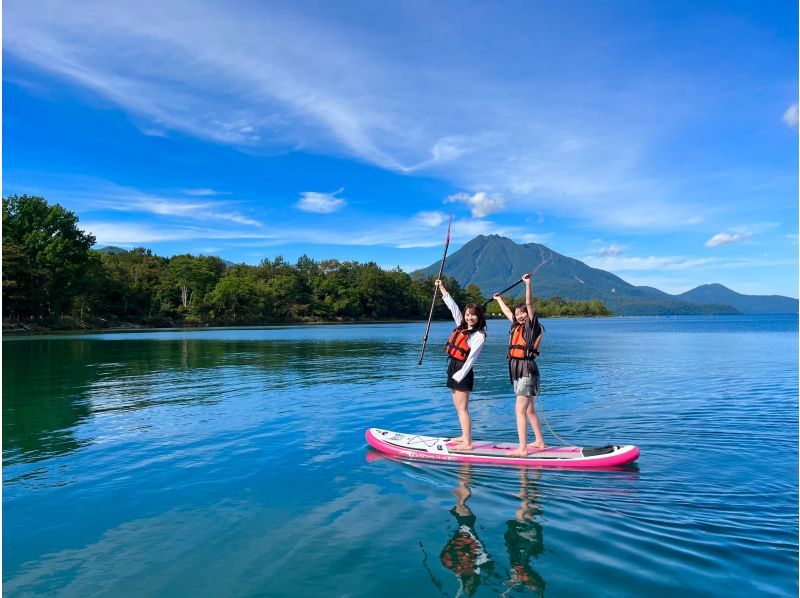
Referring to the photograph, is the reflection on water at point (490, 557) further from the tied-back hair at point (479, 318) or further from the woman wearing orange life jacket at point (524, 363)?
the tied-back hair at point (479, 318)

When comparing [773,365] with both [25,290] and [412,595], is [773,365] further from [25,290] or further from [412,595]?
[25,290]

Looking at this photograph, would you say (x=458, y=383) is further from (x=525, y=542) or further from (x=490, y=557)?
(x=490, y=557)

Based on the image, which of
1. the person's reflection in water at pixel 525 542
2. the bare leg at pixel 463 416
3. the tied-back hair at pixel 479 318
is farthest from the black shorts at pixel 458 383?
the person's reflection in water at pixel 525 542

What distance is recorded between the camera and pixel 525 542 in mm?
6754

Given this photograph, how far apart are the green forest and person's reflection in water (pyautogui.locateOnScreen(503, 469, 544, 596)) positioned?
60.0ft

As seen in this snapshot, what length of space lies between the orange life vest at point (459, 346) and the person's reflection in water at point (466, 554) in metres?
2.93

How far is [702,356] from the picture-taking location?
3484 cm

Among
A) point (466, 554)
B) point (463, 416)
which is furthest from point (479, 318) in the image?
point (466, 554)

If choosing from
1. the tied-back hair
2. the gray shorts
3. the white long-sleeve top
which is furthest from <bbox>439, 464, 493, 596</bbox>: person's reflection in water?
the tied-back hair

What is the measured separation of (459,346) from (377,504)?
11.1ft

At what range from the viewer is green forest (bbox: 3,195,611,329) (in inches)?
2840

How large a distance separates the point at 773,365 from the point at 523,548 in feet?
93.7

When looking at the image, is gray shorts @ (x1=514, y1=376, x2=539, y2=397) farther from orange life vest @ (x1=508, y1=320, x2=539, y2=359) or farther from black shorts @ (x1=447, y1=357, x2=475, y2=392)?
black shorts @ (x1=447, y1=357, x2=475, y2=392)

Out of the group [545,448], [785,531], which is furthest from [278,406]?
[785,531]
